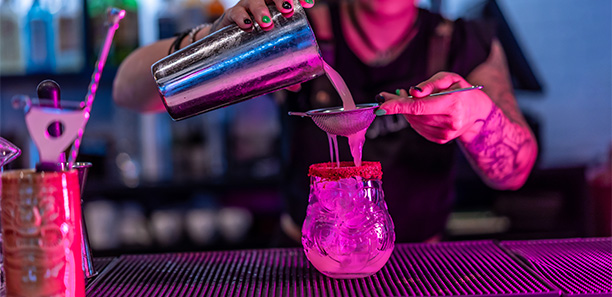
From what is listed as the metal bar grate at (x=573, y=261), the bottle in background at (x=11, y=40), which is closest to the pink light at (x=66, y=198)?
the metal bar grate at (x=573, y=261)

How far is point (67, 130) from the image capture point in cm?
80

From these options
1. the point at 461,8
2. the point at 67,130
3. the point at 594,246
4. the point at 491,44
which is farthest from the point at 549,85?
the point at 67,130

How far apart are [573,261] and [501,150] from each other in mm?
459

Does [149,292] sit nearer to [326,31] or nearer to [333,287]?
[333,287]

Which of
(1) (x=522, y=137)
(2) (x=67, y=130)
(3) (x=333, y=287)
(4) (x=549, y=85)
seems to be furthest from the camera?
(4) (x=549, y=85)

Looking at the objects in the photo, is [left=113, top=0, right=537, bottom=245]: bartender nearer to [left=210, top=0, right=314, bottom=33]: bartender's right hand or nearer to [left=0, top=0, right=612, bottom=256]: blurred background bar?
[left=210, top=0, right=314, bottom=33]: bartender's right hand

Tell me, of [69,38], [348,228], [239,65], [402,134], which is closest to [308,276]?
[348,228]

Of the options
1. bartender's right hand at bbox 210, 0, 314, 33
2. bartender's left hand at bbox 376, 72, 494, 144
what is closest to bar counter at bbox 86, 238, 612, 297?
bartender's left hand at bbox 376, 72, 494, 144

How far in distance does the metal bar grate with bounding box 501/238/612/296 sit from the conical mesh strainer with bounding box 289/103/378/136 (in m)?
0.42

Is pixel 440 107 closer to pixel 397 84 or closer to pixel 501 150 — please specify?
pixel 501 150

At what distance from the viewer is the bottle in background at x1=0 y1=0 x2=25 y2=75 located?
9.34 ft

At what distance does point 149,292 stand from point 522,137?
42.7 inches

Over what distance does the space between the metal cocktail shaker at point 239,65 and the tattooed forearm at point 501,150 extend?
0.52 m

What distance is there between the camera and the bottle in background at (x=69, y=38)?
287 centimetres
